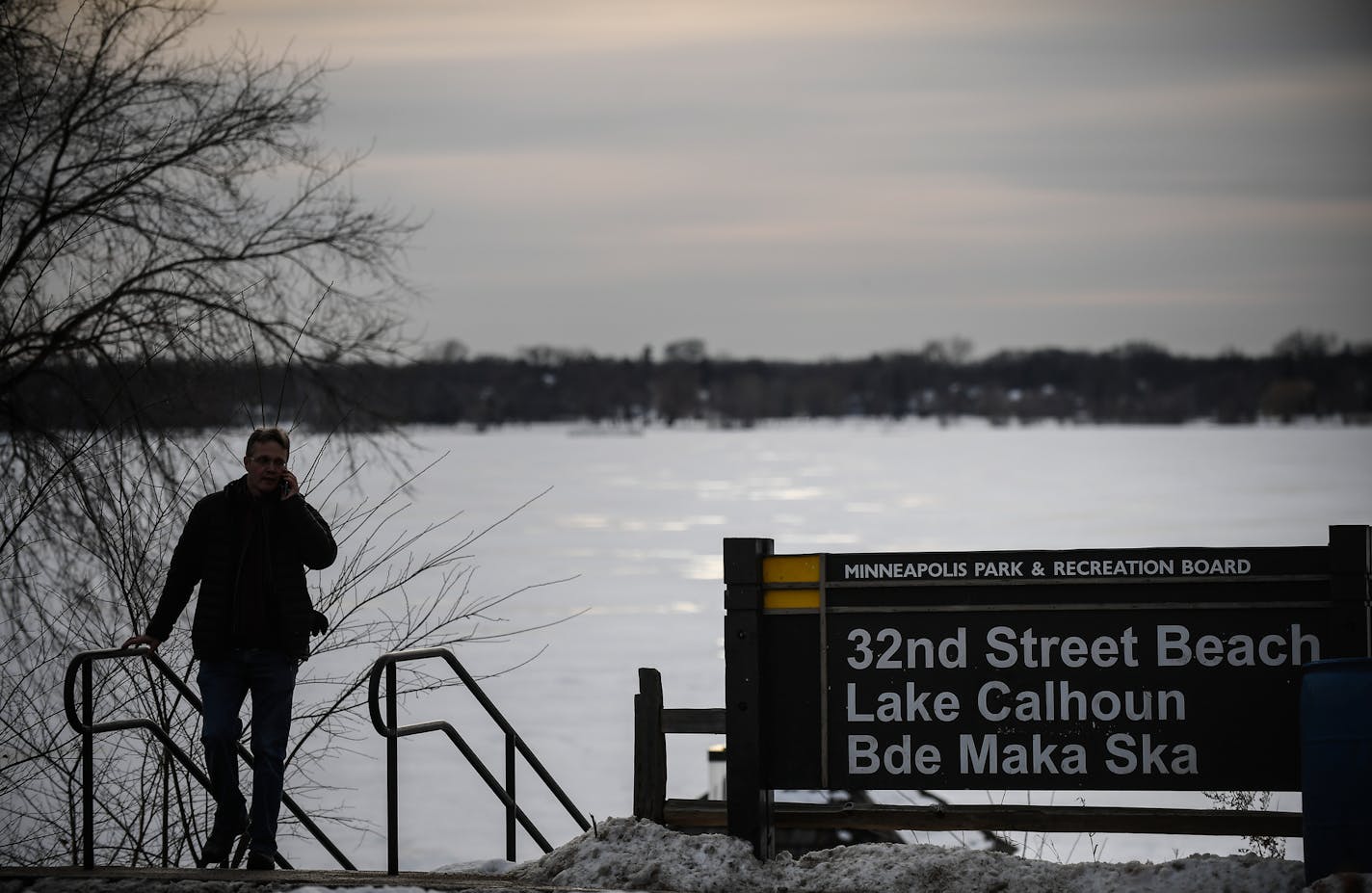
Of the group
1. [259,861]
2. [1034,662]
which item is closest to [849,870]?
[1034,662]

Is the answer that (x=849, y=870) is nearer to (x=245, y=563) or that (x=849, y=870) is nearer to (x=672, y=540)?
(x=245, y=563)

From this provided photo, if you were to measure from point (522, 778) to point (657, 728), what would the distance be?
22.1 m

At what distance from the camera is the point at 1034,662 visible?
22.3ft

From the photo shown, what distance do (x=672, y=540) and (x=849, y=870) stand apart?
2443 inches

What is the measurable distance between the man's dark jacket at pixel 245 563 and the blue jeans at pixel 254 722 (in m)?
0.09

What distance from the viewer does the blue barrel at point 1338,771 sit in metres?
5.82

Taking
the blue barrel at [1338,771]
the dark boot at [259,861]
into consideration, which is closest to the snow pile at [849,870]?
the blue barrel at [1338,771]

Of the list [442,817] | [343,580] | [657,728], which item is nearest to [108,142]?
[343,580]

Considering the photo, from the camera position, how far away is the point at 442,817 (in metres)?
24.2

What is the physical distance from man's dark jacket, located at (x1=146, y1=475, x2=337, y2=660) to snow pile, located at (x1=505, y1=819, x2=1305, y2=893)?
5.19 ft

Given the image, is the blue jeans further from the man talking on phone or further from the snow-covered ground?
the snow-covered ground

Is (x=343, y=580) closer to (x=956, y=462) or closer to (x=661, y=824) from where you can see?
(x=661, y=824)

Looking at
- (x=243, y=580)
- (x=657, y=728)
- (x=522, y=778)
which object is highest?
(x=243, y=580)

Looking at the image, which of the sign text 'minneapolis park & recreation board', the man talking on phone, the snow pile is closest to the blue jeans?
the man talking on phone
